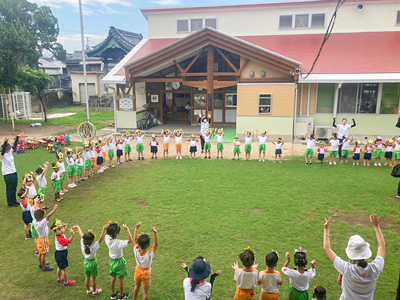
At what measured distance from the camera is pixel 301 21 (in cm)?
2131

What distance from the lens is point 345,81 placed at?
16469 mm

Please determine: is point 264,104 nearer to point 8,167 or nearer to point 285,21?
point 285,21

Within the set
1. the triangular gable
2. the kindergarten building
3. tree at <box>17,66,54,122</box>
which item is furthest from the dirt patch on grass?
tree at <box>17,66,54,122</box>

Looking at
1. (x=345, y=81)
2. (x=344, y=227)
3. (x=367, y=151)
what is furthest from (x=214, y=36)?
(x=344, y=227)

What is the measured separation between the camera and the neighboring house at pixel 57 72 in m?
40.8

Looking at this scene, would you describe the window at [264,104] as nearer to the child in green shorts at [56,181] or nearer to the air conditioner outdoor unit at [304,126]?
the air conditioner outdoor unit at [304,126]

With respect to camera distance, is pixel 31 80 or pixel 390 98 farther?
pixel 31 80

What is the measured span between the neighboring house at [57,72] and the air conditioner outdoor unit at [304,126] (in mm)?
32299

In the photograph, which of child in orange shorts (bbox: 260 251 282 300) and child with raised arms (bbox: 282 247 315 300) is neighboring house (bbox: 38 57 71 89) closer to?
child in orange shorts (bbox: 260 251 282 300)

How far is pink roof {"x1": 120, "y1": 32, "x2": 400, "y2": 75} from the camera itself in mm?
17375

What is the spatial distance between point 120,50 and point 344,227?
2441cm

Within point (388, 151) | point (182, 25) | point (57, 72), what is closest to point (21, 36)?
point (182, 25)

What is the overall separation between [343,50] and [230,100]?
732 centimetres

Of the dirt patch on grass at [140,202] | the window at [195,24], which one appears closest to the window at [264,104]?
the window at [195,24]
